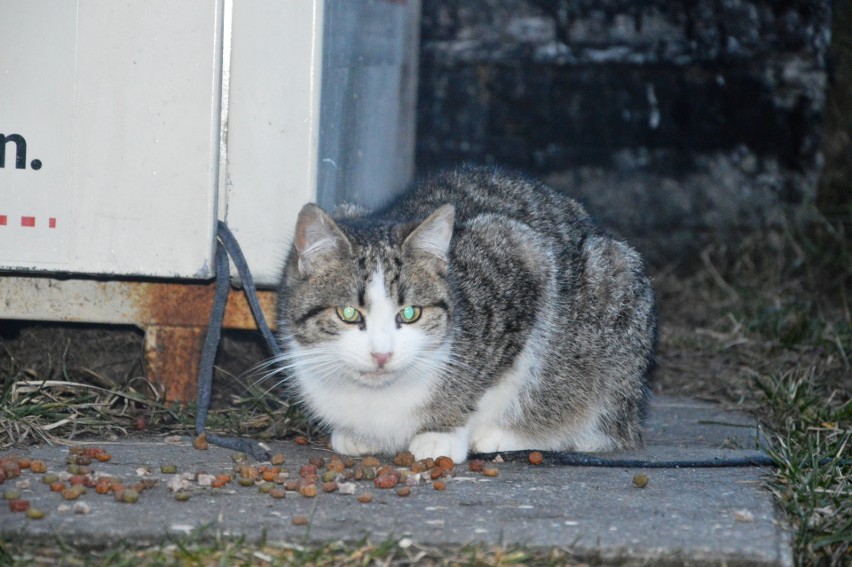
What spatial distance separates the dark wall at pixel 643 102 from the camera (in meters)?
5.57

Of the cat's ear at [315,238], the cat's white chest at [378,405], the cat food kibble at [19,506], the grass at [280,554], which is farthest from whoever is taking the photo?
the cat's white chest at [378,405]

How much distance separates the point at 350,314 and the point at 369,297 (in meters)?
0.08

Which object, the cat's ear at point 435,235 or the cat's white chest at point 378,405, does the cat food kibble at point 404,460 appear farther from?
the cat's ear at point 435,235

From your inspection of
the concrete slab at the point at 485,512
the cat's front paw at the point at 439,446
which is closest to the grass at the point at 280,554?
the concrete slab at the point at 485,512

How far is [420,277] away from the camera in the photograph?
3141 mm

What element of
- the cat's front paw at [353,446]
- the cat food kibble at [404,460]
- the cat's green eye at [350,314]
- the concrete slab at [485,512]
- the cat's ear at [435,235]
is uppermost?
the cat's ear at [435,235]

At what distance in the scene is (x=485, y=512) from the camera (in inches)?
99.9

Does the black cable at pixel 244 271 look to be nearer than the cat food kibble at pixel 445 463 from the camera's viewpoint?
No

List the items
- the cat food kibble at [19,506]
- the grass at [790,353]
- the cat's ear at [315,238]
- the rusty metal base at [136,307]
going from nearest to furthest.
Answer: the cat food kibble at [19,506]
the grass at [790,353]
the cat's ear at [315,238]
the rusty metal base at [136,307]

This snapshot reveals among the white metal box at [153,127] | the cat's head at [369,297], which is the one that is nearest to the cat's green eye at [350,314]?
the cat's head at [369,297]

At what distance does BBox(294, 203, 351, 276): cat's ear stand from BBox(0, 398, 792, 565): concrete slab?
2.06ft

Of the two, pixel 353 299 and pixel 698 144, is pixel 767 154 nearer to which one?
pixel 698 144

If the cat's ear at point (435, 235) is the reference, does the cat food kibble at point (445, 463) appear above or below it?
below

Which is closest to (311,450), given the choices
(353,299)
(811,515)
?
(353,299)
